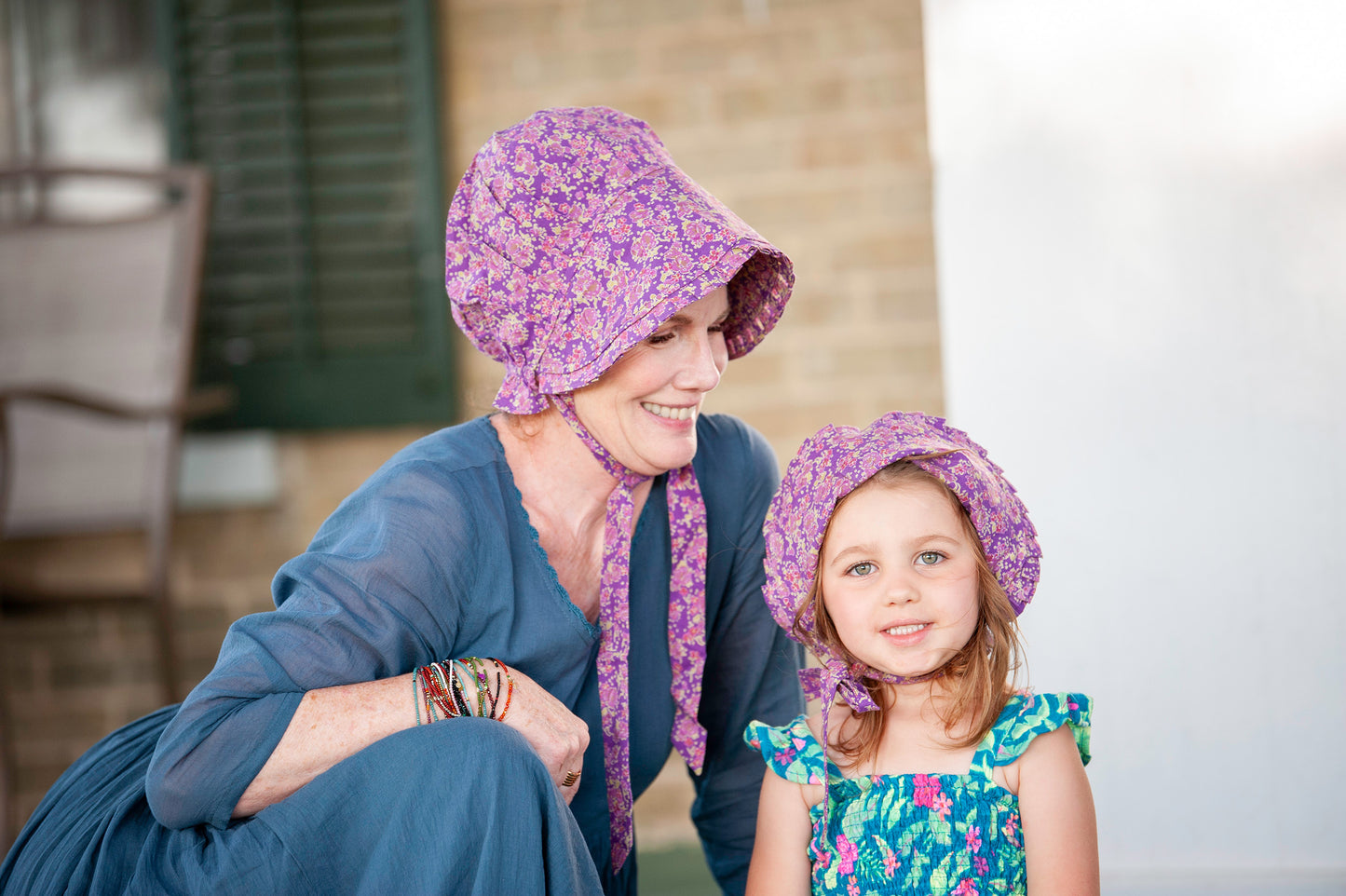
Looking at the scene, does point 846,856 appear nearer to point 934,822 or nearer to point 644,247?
point 934,822

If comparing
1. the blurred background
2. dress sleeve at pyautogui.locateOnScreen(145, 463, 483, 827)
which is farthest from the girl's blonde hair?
the blurred background

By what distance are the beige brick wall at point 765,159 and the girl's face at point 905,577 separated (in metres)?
1.71

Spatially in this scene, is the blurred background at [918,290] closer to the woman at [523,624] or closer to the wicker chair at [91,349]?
the wicker chair at [91,349]

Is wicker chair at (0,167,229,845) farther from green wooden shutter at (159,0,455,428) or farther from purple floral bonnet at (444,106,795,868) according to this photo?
purple floral bonnet at (444,106,795,868)

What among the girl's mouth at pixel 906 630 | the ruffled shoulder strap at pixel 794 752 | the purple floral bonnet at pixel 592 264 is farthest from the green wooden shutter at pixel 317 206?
the girl's mouth at pixel 906 630

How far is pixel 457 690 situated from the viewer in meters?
1.52

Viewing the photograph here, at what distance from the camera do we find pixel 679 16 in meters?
3.29

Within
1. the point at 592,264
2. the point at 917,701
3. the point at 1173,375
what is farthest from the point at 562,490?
the point at 1173,375

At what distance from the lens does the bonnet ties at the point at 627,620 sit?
68.5 inches

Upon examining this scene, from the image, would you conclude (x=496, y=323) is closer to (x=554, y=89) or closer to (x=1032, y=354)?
(x=1032, y=354)

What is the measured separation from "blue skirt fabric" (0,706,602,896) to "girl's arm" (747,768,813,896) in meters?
0.26

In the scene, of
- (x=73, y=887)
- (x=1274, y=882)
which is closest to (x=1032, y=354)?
(x=1274, y=882)

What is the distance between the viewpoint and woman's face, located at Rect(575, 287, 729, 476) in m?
1.64

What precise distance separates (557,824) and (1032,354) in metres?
1.41
